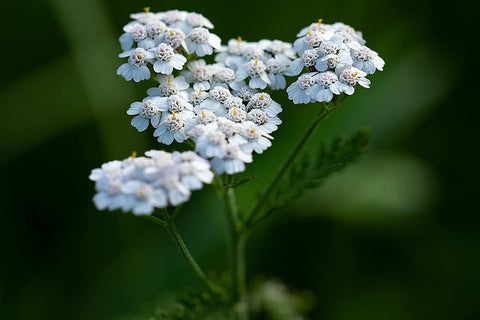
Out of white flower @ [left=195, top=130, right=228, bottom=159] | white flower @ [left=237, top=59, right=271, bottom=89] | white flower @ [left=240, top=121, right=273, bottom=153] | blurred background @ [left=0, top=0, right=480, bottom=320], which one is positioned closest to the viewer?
white flower @ [left=195, top=130, right=228, bottom=159]

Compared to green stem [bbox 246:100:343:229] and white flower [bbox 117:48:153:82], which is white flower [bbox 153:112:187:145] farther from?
green stem [bbox 246:100:343:229]

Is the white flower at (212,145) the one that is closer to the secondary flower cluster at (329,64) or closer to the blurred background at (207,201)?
the secondary flower cluster at (329,64)

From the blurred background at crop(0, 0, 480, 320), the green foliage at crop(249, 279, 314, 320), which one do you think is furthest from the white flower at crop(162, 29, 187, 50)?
the green foliage at crop(249, 279, 314, 320)

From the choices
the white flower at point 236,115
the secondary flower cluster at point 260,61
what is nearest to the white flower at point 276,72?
the secondary flower cluster at point 260,61

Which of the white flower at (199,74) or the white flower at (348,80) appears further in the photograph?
the white flower at (199,74)

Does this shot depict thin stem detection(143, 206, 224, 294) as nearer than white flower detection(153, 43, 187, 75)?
Yes
